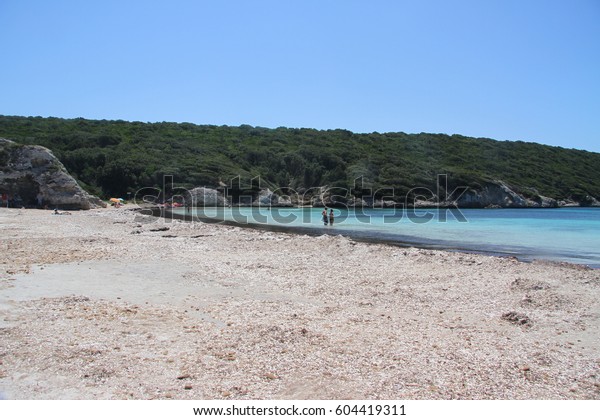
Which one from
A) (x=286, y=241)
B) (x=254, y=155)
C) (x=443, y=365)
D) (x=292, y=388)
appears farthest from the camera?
(x=254, y=155)

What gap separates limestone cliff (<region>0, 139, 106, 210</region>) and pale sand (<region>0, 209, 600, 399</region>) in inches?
1104

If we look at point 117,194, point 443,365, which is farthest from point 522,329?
point 117,194

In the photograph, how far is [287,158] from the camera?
3152 inches

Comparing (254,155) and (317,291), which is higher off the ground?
(254,155)

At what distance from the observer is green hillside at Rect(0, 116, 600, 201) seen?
6338 centimetres

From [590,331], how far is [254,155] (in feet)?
248

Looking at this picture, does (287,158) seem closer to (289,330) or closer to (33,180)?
(33,180)

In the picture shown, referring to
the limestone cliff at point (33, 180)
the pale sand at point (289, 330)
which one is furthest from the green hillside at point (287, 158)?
the pale sand at point (289, 330)

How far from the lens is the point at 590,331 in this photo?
295 inches

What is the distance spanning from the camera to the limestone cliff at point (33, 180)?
127 feet

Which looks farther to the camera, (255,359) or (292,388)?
(255,359)

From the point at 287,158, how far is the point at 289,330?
2921 inches

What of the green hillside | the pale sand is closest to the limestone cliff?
the green hillside

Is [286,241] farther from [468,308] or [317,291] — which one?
[468,308]
